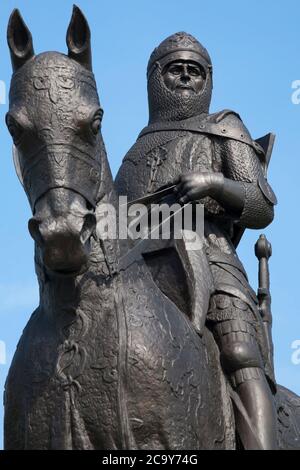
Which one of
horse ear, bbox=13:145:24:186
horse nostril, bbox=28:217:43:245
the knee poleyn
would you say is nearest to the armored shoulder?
the knee poleyn

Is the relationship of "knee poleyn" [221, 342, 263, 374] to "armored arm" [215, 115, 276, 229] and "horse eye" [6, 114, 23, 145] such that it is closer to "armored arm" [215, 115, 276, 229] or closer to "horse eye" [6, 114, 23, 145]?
"armored arm" [215, 115, 276, 229]

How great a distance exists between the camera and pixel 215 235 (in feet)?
27.1

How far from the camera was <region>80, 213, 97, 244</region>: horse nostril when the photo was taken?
5988 mm

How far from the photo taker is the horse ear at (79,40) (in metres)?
6.57

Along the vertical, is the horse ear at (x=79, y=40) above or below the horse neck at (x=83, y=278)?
above

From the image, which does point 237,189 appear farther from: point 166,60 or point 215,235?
point 166,60

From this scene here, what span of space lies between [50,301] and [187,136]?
2.41 meters

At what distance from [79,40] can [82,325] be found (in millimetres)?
1718

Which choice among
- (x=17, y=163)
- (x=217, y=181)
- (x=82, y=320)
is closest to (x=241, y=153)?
(x=217, y=181)

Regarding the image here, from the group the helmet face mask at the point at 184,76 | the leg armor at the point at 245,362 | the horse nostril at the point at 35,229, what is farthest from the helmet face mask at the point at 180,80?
the horse nostril at the point at 35,229

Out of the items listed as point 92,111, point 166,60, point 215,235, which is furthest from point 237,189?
point 92,111

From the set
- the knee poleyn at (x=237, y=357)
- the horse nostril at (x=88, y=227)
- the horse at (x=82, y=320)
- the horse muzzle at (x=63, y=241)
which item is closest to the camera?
the horse muzzle at (x=63, y=241)

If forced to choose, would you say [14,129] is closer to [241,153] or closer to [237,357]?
[237,357]

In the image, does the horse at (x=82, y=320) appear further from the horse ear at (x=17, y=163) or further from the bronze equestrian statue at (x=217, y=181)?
the bronze equestrian statue at (x=217, y=181)
